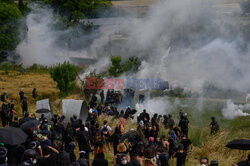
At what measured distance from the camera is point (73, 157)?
31.7 feet

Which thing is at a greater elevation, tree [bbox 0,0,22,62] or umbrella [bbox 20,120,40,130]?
tree [bbox 0,0,22,62]

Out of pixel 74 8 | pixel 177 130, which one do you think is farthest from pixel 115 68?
pixel 74 8

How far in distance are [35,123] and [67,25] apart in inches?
1471

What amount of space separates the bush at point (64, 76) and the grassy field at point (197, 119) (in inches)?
34.2

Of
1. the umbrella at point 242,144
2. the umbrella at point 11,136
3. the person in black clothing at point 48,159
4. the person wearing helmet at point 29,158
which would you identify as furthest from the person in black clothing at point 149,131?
the person wearing helmet at point 29,158

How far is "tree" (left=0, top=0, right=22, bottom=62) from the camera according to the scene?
38.9 meters

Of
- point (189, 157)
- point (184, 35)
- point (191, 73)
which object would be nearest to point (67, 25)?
point (184, 35)

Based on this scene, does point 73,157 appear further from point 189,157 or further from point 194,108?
point 194,108

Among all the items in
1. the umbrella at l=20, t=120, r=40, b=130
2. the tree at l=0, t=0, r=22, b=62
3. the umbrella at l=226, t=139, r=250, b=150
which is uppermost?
the tree at l=0, t=0, r=22, b=62

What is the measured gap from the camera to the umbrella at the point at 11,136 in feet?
30.3

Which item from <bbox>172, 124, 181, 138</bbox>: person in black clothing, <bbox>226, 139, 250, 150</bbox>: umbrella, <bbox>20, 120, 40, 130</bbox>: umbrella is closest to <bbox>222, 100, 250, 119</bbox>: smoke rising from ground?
<bbox>172, 124, 181, 138</bbox>: person in black clothing

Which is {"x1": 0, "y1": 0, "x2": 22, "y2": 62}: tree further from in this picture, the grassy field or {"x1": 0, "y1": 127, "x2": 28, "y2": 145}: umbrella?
{"x1": 0, "y1": 127, "x2": 28, "y2": 145}: umbrella

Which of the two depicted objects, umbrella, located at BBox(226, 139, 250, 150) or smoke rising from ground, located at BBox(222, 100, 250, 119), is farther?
smoke rising from ground, located at BBox(222, 100, 250, 119)

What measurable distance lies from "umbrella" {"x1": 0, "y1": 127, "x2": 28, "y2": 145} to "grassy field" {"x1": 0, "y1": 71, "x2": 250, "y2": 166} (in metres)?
4.33
